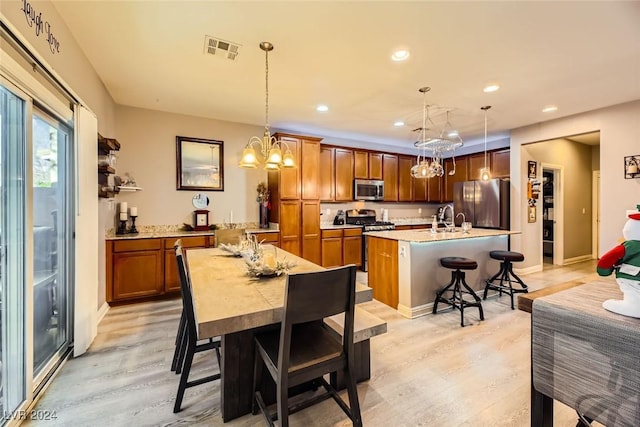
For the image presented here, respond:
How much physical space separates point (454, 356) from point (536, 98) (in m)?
3.42

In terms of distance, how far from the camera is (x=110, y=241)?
334 centimetres

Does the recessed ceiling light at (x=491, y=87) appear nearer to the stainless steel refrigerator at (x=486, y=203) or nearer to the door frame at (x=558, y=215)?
the stainless steel refrigerator at (x=486, y=203)

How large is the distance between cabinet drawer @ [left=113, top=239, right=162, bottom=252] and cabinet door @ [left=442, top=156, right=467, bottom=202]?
611 cm

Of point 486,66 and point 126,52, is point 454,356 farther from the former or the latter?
point 126,52

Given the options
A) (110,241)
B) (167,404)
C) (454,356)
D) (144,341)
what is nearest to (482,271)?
(454,356)

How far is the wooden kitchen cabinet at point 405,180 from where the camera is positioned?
6277 mm

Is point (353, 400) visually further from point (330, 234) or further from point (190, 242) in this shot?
point (330, 234)

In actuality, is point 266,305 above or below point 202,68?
below

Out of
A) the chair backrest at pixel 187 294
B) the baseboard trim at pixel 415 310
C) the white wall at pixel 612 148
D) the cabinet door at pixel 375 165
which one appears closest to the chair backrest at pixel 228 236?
the chair backrest at pixel 187 294

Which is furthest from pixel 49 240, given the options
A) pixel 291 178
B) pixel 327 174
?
pixel 327 174

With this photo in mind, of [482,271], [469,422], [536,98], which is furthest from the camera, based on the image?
[482,271]

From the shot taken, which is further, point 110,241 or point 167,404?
point 110,241

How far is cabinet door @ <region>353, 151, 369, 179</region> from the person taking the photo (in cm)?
571

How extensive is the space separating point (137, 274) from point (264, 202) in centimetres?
210
